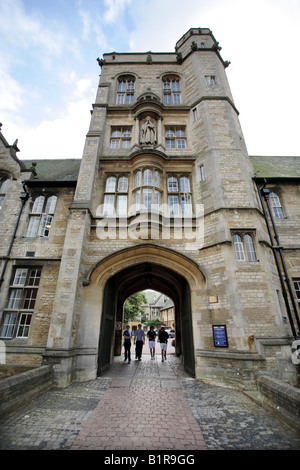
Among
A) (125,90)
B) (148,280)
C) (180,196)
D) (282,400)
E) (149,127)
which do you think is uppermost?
(125,90)

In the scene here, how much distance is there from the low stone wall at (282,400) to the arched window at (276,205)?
7260mm

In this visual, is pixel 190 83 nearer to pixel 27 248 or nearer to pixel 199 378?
pixel 27 248

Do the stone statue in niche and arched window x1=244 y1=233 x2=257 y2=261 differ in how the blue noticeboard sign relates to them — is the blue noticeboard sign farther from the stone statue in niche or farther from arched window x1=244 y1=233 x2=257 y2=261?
the stone statue in niche

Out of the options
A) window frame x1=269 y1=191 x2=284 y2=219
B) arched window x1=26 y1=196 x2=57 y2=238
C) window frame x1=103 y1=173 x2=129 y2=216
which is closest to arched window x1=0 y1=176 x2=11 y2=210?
arched window x1=26 y1=196 x2=57 y2=238

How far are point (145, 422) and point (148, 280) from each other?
9.32 metres

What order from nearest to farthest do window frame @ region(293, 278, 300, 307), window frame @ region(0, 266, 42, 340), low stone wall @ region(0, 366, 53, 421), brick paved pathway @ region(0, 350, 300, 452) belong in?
brick paved pathway @ region(0, 350, 300, 452)
low stone wall @ region(0, 366, 53, 421)
window frame @ region(0, 266, 42, 340)
window frame @ region(293, 278, 300, 307)

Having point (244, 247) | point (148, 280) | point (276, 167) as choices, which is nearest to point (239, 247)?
point (244, 247)

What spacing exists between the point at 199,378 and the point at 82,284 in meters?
5.19

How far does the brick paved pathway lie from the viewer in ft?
10.3

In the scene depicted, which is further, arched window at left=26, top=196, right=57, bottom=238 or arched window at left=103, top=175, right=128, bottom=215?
arched window at left=103, top=175, right=128, bottom=215

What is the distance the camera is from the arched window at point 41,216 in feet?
30.7

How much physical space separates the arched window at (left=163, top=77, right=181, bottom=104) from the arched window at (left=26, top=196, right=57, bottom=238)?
9.97m

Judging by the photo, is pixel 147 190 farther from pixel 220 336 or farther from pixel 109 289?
pixel 220 336

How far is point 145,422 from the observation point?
3861 millimetres
